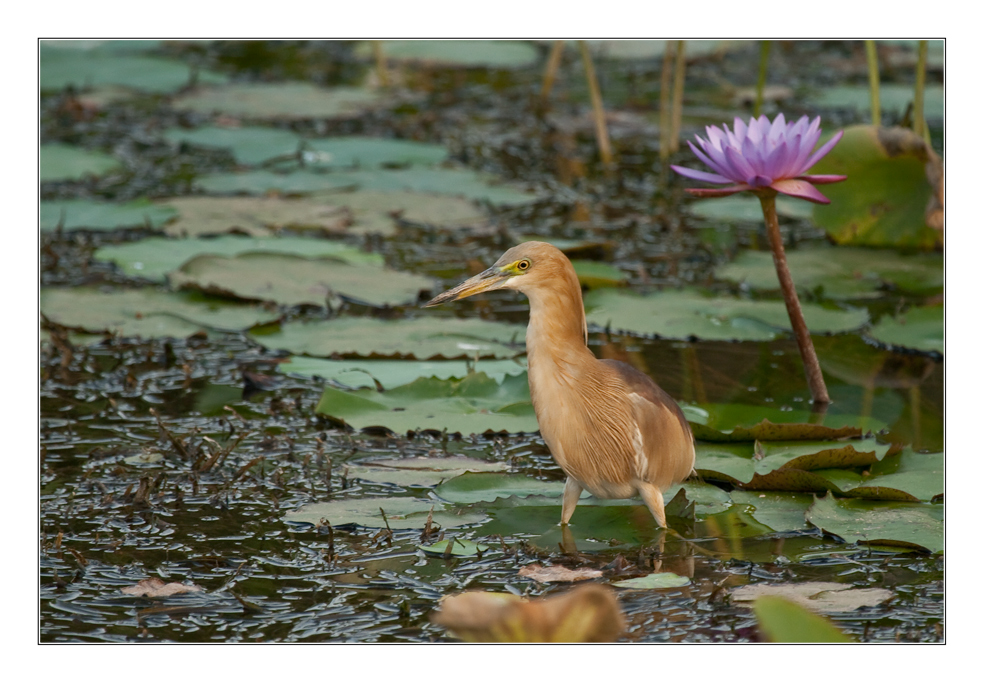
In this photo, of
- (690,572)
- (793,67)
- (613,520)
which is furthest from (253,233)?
(793,67)

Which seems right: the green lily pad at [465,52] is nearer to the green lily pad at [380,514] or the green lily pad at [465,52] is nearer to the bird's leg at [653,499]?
the green lily pad at [380,514]

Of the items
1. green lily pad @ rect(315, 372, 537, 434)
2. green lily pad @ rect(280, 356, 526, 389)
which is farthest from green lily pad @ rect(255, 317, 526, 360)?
green lily pad @ rect(315, 372, 537, 434)

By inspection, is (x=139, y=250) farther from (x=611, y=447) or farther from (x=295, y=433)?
(x=611, y=447)

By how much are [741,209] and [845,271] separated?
1.59m

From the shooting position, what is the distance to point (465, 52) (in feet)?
38.4

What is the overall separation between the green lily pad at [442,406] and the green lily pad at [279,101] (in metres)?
5.71

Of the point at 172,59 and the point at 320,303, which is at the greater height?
the point at 172,59

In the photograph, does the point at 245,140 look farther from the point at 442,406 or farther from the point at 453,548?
the point at 453,548

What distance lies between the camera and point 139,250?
21.0 feet

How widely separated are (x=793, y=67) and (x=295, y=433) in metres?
9.54

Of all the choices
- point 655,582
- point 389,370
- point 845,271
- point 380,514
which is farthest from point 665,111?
point 655,582

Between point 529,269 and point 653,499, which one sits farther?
point 653,499

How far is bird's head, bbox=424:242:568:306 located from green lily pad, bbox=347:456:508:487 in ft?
2.68

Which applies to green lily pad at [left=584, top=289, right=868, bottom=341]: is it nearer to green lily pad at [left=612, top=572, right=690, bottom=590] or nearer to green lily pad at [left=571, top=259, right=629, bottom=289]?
green lily pad at [left=571, top=259, right=629, bottom=289]
